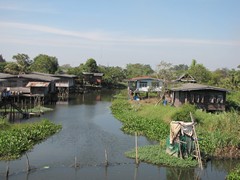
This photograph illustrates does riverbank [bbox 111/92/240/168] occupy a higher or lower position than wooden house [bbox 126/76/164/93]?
lower

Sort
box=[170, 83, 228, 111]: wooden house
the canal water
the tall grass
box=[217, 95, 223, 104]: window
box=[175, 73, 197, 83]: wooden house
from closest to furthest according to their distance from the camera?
the canal water < the tall grass < box=[170, 83, 228, 111]: wooden house < box=[217, 95, 223, 104]: window < box=[175, 73, 197, 83]: wooden house

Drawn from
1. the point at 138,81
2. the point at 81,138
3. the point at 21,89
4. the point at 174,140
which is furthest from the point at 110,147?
the point at 138,81

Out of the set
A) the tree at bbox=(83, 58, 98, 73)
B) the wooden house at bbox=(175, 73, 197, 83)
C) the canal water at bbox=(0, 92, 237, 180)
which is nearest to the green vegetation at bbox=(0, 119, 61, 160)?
the canal water at bbox=(0, 92, 237, 180)

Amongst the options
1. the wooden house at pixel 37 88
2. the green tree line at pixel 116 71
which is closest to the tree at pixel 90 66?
the green tree line at pixel 116 71

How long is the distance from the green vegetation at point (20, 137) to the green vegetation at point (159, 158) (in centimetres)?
695

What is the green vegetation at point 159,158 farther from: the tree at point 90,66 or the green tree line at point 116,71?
the tree at point 90,66

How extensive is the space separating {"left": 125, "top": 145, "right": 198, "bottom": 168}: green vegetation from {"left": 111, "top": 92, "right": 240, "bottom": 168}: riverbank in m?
1.48

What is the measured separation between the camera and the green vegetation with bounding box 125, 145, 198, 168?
18.8 metres

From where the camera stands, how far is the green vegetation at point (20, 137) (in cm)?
1961

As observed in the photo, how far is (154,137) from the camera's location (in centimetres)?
2581

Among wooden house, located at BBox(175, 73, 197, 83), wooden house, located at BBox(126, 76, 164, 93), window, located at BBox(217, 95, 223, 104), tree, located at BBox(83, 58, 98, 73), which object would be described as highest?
tree, located at BBox(83, 58, 98, 73)

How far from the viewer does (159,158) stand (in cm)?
1970

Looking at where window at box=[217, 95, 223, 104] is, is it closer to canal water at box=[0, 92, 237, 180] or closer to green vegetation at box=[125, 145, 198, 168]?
canal water at box=[0, 92, 237, 180]

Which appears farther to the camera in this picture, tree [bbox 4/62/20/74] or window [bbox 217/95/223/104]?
tree [bbox 4/62/20/74]
